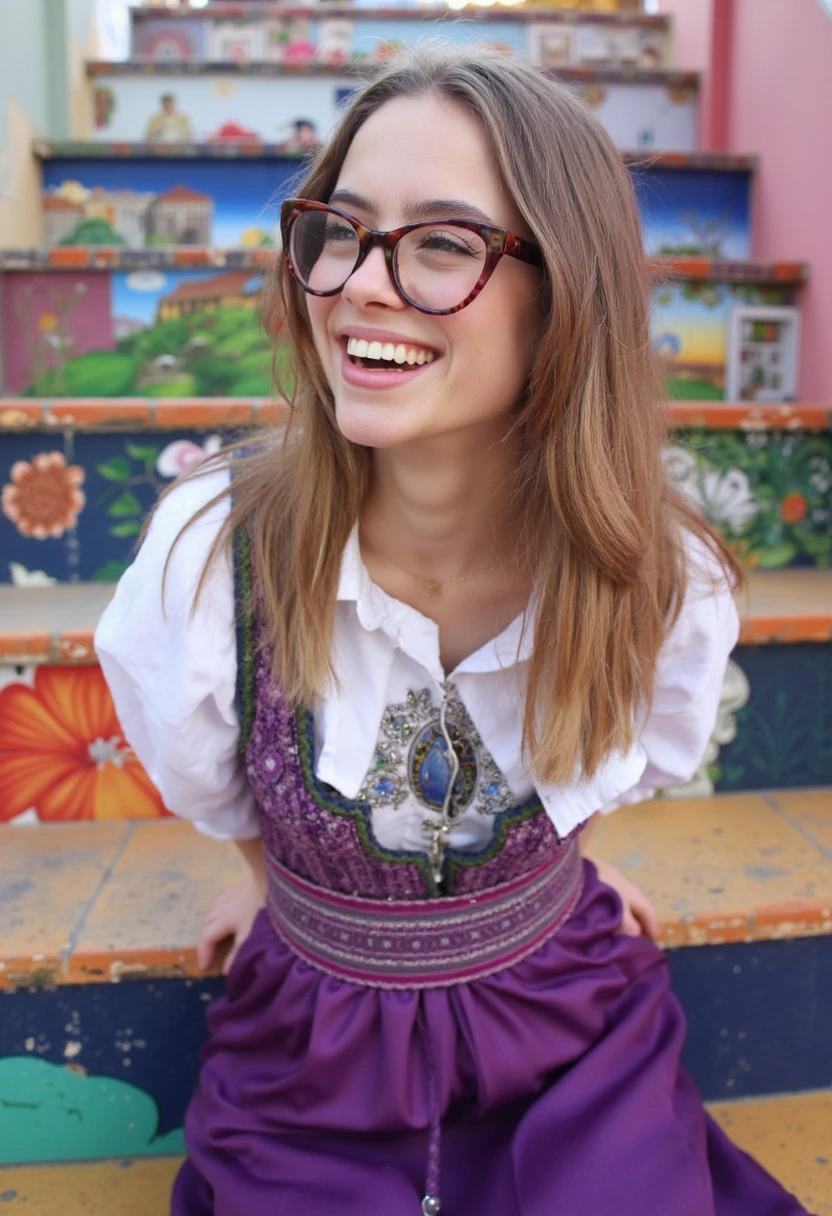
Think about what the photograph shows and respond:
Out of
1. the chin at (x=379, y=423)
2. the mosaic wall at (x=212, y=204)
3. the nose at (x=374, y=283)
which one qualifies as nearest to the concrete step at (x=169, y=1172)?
the chin at (x=379, y=423)

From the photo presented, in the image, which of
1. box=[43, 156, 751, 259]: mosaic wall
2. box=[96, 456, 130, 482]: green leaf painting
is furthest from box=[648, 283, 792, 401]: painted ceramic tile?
box=[96, 456, 130, 482]: green leaf painting

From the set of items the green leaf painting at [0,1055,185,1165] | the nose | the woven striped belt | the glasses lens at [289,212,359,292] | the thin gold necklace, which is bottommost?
the green leaf painting at [0,1055,185,1165]

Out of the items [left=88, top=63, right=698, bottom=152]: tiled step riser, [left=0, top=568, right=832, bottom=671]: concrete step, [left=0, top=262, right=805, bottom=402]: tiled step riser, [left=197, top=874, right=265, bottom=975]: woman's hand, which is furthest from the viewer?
[left=88, top=63, right=698, bottom=152]: tiled step riser

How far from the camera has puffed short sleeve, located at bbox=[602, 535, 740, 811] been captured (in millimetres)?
986

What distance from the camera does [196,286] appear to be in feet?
6.77

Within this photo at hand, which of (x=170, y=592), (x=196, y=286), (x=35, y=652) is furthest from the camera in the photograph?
(x=196, y=286)

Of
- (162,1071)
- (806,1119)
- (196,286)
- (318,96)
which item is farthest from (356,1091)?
(318,96)

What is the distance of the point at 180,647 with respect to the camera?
2.86ft

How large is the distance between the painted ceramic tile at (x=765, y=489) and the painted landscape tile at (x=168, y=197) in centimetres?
139

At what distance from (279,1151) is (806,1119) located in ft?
2.13

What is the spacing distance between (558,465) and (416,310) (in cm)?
17

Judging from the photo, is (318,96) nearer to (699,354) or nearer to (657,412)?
(699,354)

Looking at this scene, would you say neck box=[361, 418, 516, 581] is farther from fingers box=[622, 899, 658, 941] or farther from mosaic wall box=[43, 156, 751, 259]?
mosaic wall box=[43, 156, 751, 259]

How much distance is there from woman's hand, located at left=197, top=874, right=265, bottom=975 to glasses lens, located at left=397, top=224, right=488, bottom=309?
25.7 inches
